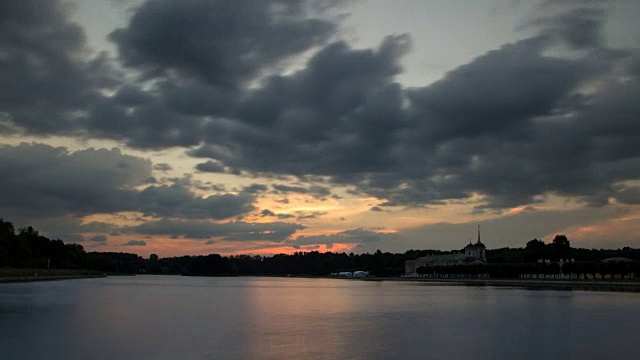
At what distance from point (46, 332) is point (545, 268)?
13093 centimetres

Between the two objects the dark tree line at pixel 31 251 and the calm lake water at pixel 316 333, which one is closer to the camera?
the calm lake water at pixel 316 333

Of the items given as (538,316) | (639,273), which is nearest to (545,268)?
(639,273)

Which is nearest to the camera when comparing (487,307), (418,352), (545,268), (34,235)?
(418,352)

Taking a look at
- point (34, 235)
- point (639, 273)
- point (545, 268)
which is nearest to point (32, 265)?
point (34, 235)

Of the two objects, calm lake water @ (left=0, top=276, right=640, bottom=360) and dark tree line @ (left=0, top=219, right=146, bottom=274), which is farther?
dark tree line @ (left=0, top=219, right=146, bottom=274)

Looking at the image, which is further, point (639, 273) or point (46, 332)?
point (639, 273)

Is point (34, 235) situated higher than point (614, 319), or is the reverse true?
point (34, 235)

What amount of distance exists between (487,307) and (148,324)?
2887 cm

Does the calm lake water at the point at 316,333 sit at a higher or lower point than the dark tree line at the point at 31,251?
lower

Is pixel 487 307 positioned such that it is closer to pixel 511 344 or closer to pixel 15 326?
pixel 511 344

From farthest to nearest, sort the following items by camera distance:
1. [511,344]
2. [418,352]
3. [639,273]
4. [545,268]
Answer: [545,268] → [639,273] → [511,344] → [418,352]

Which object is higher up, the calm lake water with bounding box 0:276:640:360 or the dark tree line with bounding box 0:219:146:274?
the dark tree line with bounding box 0:219:146:274

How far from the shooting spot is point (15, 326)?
113ft

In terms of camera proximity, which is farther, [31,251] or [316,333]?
[31,251]
